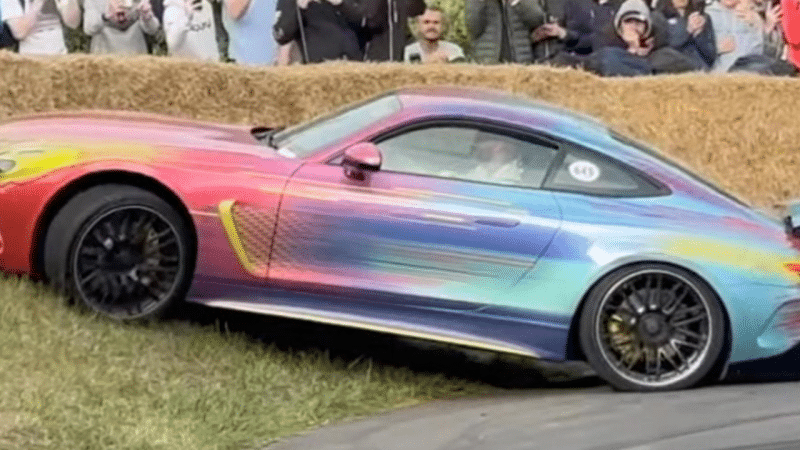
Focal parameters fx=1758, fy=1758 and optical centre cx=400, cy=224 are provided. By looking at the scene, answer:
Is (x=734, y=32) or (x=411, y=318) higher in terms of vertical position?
(x=734, y=32)

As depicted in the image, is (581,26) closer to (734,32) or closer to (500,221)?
(734,32)

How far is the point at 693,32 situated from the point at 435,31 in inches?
93.1

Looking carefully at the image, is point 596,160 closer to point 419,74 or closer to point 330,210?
point 330,210

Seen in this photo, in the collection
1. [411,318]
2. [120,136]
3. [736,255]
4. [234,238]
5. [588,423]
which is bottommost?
[588,423]

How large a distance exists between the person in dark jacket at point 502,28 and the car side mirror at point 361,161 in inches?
205

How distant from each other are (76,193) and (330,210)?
141 centimetres

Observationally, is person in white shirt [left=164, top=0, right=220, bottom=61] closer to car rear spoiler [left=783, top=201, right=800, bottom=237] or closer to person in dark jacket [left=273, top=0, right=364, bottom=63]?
person in dark jacket [left=273, top=0, right=364, bottom=63]

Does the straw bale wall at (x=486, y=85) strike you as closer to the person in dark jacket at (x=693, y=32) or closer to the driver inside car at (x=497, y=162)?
the person in dark jacket at (x=693, y=32)

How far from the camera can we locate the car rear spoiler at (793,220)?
9975mm

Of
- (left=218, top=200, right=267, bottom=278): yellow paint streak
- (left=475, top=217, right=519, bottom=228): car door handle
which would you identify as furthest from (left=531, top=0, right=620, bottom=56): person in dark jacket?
(left=218, top=200, right=267, bottom=278): yellow paint streak

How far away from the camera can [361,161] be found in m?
9.49

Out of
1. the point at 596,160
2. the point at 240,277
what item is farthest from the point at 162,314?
the point at 596,160

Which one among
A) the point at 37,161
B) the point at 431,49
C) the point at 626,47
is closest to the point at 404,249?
the point at 37,161

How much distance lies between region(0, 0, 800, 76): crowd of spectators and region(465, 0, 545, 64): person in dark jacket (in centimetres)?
1
